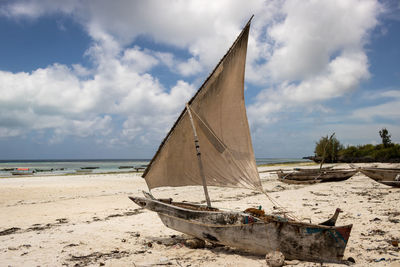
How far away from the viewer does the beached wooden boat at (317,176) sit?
22.0 meters

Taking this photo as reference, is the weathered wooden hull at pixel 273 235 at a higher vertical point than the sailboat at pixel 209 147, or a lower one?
lower

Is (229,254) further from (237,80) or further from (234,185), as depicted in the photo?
(237,80)

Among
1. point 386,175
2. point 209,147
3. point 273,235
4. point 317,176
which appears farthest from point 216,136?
point 317,176

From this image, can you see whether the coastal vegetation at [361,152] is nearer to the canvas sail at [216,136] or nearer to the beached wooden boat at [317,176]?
the beached wooden boat at [317,176]

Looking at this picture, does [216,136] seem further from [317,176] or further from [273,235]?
[317,176]

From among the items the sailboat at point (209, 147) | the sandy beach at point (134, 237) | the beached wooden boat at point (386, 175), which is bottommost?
the sandy beach at point (134, 237)

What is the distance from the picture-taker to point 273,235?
5.98 metres

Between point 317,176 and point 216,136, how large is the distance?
55.3 ft

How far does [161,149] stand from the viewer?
9.07 metres

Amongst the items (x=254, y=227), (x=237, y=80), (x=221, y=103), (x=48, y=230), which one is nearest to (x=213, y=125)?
(x=221, y=103)

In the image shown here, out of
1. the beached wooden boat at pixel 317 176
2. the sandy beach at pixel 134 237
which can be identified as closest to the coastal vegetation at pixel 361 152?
the beached wooden boat at pixel 317 176

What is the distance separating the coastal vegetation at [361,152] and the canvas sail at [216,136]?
42803mm

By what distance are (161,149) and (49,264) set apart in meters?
4.41

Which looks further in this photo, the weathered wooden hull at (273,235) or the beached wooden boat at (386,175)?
the beached wooden boat at (386,175)
